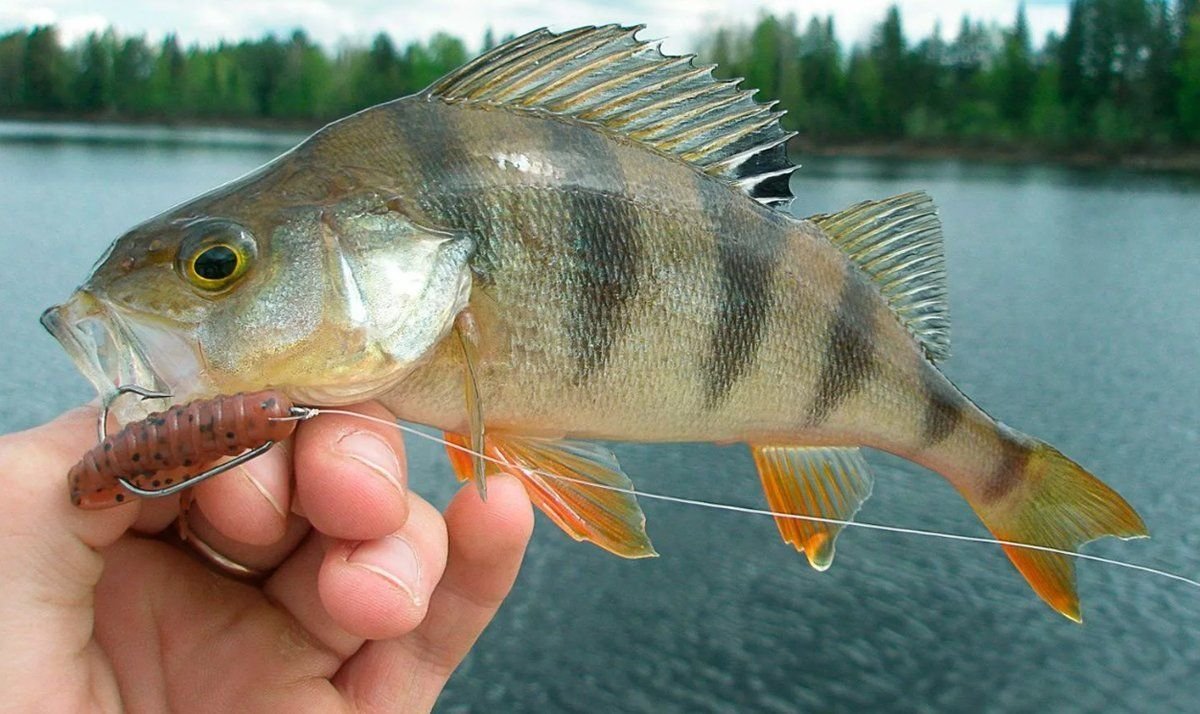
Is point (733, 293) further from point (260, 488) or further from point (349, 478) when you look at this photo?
point (260, 488)

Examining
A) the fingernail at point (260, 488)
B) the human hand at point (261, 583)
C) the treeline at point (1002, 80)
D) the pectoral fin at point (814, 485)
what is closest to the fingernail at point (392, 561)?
the human hand at point (261, 583)

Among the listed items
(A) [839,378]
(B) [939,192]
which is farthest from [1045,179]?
(A) [839,378]

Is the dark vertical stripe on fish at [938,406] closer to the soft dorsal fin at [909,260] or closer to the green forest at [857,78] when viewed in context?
the soft dorsal fin at [909,260]

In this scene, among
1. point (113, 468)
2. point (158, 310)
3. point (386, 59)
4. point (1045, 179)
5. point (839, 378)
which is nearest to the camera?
point (113, 468)

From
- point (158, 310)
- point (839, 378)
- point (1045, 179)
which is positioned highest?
point (158, 310)

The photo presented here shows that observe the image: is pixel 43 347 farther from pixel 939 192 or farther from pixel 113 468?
pixel 939 192

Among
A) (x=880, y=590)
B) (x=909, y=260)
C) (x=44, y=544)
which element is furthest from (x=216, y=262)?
(x=880, y=590)
